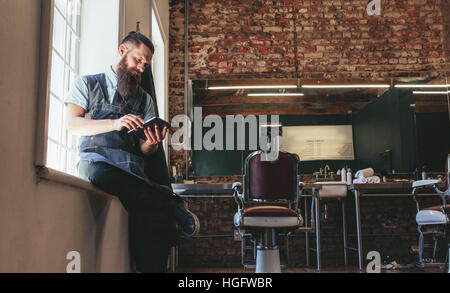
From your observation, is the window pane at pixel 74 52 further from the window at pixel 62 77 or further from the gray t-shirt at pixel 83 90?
the gray t-shirt at pixel 83 90

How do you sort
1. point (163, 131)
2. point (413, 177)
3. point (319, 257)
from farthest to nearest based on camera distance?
point (413, 177)
point (319, 257)
point (163, 131)

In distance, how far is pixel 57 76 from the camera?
2506mm

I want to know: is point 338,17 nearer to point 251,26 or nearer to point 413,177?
point 251,26

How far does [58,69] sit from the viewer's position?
8.30 feet

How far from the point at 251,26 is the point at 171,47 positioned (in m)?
1.02

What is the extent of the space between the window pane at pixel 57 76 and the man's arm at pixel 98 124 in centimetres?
31

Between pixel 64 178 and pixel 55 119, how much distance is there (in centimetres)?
67

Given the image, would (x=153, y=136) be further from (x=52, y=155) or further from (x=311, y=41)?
(x=311, y=41)

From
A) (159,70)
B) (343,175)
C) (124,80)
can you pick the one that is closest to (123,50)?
(124,80)

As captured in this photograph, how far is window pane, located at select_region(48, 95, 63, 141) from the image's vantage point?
7.81 feet

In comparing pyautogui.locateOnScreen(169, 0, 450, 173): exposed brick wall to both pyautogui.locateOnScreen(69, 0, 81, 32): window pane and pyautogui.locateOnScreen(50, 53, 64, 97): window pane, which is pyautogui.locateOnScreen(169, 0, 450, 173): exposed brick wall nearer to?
pyautogui.locateOnScreen(69, 0, 81, 32): window pane

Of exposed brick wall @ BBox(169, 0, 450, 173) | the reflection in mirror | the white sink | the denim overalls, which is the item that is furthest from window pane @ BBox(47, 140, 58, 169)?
exposed brick wall @ BBox(169, 0, 450, 173)

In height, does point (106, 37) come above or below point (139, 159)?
above
